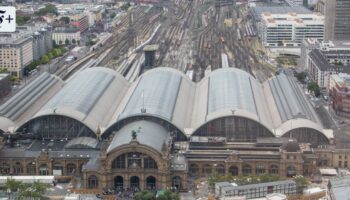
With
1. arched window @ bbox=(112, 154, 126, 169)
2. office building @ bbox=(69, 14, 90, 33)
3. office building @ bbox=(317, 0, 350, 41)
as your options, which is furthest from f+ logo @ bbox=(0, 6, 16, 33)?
office building @ bbox=(69, 14, 90, 33)

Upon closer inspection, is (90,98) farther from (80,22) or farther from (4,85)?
(80,22)

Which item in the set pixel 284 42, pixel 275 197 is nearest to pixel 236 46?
pixel 284 42

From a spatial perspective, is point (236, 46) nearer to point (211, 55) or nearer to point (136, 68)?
point (211, 55)

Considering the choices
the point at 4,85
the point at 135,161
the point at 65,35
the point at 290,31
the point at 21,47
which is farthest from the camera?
the point at 65,35

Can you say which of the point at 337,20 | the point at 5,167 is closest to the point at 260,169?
the point at 5,167

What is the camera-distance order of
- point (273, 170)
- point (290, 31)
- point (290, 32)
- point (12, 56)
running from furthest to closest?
1. point (290, 32)
2. point (290, 31)
3. point (12, 56)
4. point (273, 170)

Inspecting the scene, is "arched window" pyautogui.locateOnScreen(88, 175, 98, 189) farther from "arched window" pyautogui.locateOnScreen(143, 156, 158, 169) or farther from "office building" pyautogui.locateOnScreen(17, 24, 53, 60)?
"office building" pyautogui.locateOnScreen(17, 24, 53, 60)
